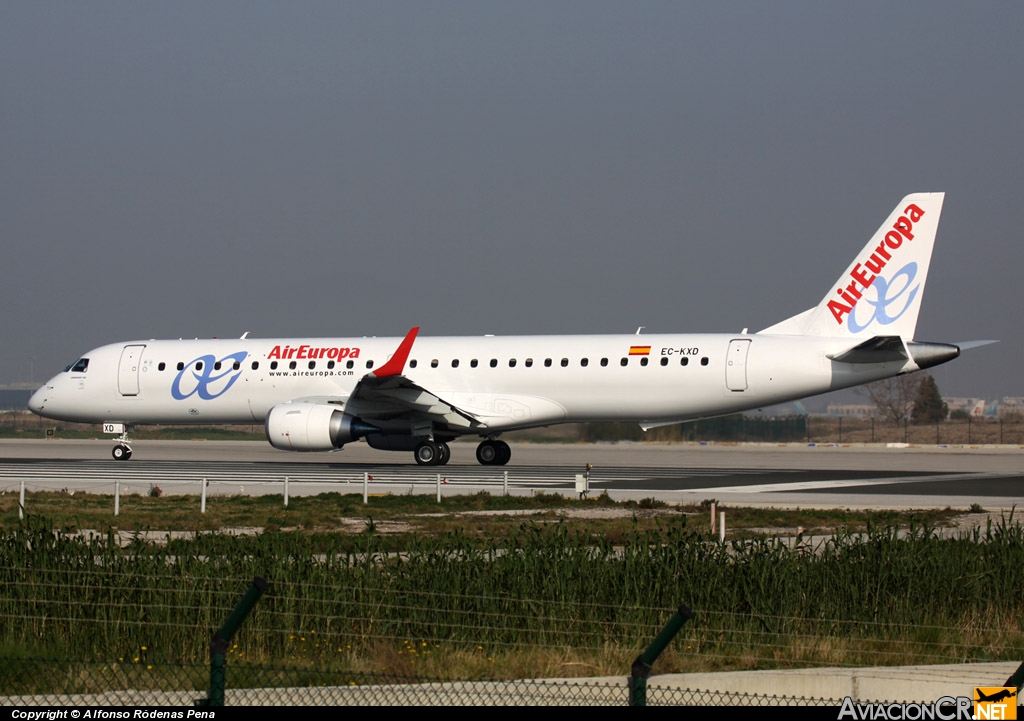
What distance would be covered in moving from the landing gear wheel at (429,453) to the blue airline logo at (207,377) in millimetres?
6449

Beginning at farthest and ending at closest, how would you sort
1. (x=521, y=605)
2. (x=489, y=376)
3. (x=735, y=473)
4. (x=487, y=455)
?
(x=487, y=455), (x=489, y=376), (x=735, y=473), (x=521, y=605)

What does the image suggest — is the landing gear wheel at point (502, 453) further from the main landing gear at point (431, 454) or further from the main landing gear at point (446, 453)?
the main landing gear at point (431, 454)

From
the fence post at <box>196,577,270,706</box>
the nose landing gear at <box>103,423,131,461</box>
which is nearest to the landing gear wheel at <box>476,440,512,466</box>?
the nose landing gear at <box>103,423,131,461</box>

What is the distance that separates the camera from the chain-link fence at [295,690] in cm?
761

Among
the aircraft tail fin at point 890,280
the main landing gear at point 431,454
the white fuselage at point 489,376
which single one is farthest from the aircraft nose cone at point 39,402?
the aircraft tail fin at point 890,280

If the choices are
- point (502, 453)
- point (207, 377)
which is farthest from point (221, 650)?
point (207, 377)

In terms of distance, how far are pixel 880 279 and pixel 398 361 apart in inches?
522

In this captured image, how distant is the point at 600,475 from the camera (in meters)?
31.4

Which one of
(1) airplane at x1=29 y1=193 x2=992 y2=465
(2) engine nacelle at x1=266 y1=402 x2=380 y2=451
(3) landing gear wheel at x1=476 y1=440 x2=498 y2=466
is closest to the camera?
(1) airplane at x1=29 y1=193 x2=992 y2=465

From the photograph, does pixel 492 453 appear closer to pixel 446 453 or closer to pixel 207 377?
pixel 446 453

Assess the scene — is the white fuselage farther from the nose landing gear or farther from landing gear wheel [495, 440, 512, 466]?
landing gear wheel [495, 440, 512, 466]

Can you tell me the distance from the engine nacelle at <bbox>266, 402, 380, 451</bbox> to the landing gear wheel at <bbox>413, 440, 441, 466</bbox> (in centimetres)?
215

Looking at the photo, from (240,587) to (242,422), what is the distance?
1100 inches

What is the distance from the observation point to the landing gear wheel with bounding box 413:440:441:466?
34875 millimetres
